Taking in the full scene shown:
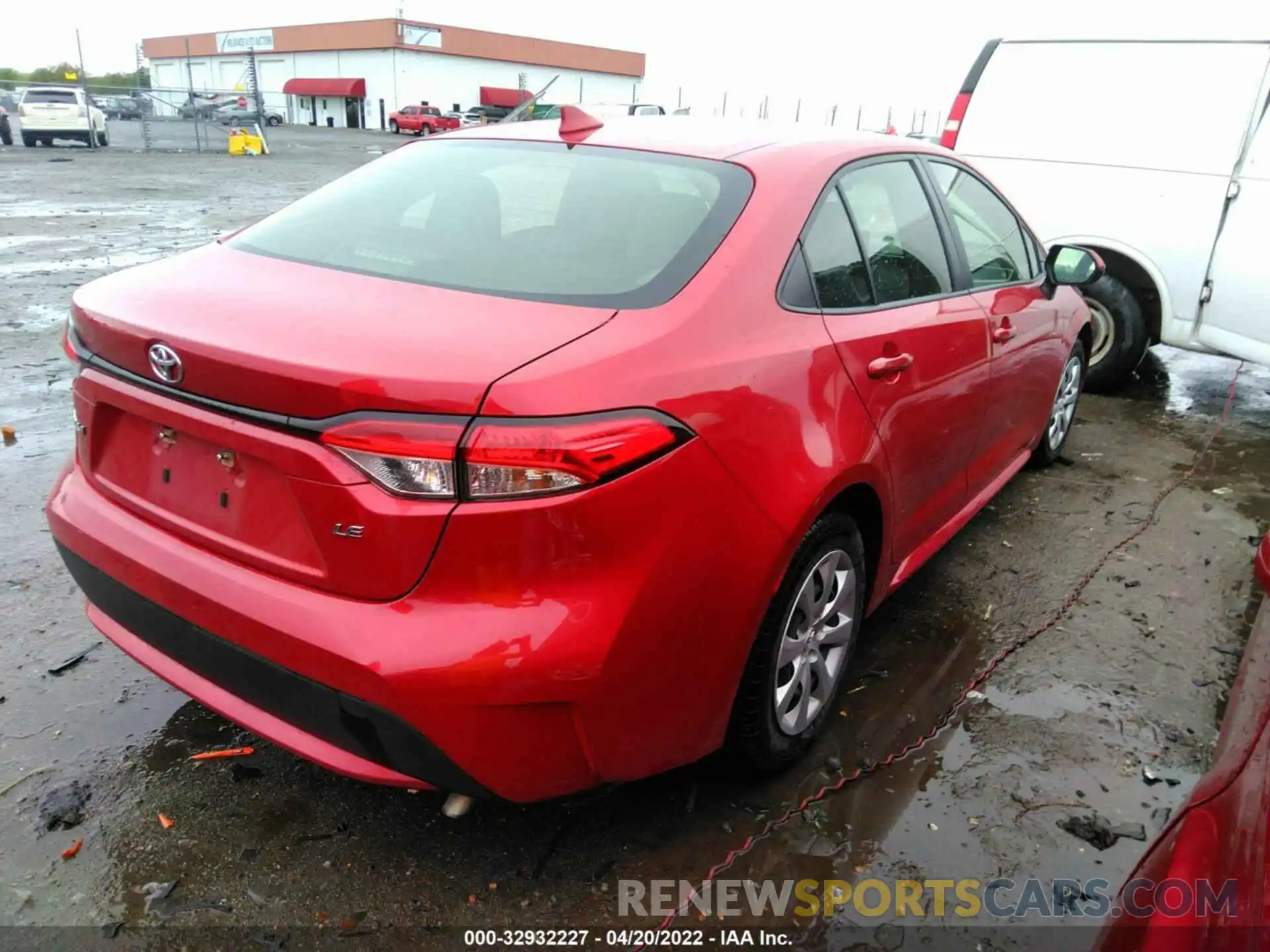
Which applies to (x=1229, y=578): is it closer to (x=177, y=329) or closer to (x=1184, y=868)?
(x=1184, y=868)

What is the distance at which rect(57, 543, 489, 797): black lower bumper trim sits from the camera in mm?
1826

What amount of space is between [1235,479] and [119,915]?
5.38 metres

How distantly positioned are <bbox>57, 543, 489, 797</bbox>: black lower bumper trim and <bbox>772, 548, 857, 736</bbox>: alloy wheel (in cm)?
89

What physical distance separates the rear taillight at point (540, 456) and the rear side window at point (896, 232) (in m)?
1.30

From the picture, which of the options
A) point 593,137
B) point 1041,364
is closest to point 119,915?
point 593,137

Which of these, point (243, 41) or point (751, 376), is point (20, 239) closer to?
point (751, 376)

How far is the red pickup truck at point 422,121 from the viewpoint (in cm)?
4658

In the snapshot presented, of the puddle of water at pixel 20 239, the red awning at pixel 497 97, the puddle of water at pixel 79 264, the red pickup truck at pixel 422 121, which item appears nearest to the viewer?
the puddle of water at pixel 79 264

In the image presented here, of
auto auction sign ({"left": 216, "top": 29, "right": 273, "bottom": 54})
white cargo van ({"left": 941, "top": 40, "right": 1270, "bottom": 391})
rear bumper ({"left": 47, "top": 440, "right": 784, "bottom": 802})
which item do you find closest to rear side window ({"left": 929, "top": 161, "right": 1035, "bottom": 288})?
rear bumper ({"left": 47, "top": 440, "right": 784, "bottom": 802})

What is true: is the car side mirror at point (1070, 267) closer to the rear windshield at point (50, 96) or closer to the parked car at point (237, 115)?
the rear windshield at point (50, 96)

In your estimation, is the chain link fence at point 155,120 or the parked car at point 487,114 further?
the parked car at point 487,114

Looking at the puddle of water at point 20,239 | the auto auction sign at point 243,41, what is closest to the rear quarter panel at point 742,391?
the puddle of water at point 20,239

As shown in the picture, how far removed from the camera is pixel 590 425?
5.75 feet

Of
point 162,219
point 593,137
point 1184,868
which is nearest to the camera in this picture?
point 1184,868
